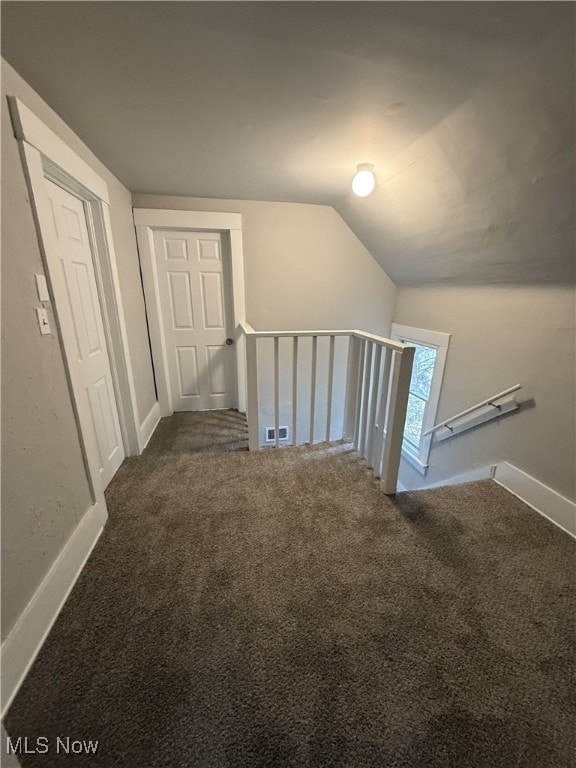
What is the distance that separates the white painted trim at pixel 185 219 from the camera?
98.8 inches

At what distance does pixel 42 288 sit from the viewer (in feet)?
3.82

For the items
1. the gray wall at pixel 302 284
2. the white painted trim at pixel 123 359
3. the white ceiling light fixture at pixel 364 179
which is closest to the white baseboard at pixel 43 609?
the white painted trim at pixel 123 359

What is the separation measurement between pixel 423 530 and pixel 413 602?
0.41 meters

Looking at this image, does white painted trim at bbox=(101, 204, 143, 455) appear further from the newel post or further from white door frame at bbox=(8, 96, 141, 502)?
the newel post

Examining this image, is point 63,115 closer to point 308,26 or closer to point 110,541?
point 308,26

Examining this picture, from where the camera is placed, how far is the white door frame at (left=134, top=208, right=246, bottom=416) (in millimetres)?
2539

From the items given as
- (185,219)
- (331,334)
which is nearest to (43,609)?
(331,334)

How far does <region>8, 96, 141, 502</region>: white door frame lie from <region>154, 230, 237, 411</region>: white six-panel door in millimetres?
793

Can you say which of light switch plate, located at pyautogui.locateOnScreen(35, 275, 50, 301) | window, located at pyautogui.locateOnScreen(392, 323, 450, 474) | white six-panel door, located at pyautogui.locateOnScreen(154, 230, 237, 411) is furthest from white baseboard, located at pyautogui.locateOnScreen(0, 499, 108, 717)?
window, located at pyautogui.locateOnScreen(392, 323, 450, 474)

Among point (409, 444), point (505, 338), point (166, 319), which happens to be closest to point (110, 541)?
point (166, 319)

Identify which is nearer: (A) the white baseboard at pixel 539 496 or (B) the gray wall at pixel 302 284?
(A) the white baseboard at pixel 539 496

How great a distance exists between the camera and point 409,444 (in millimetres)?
3373

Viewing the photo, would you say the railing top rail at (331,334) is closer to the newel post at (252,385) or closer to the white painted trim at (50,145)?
the newel post at (252,385)

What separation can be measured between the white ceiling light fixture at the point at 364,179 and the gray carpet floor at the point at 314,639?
1.96m
